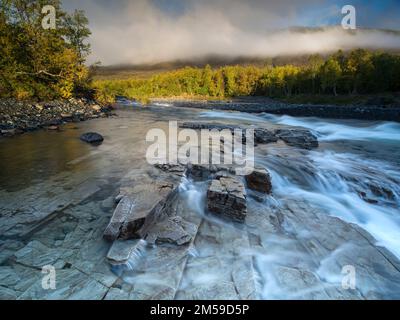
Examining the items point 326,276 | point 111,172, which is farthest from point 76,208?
point 326,276

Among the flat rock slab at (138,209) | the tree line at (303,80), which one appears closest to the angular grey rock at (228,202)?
the flat rock slab at (138,209)

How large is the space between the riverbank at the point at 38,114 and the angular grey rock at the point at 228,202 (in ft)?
47.1

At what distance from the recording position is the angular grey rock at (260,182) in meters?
8.05

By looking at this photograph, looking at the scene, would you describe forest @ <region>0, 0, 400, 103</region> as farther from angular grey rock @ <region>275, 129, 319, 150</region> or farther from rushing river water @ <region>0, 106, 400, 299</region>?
angular grey rock @ <region>275, 129, 319, 150</region>

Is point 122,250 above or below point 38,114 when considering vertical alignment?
below

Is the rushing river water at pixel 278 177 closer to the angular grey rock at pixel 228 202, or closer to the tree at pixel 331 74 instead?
the angular grey rock at pixel 228 202

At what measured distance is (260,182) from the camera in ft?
26.6

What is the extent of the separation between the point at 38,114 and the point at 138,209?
19.7 meters

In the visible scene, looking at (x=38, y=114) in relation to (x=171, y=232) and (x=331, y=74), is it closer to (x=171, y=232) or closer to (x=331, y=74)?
(x=171, y=232)

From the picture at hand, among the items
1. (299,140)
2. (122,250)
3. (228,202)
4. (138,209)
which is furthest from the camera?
(299,140)

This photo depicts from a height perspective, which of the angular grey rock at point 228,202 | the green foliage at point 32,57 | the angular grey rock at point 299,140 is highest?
the green foliage at point 32,57

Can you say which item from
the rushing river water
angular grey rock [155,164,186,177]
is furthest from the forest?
angular grey rock [155,164,186,177]

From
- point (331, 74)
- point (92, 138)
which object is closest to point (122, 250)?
point (92, 138)
